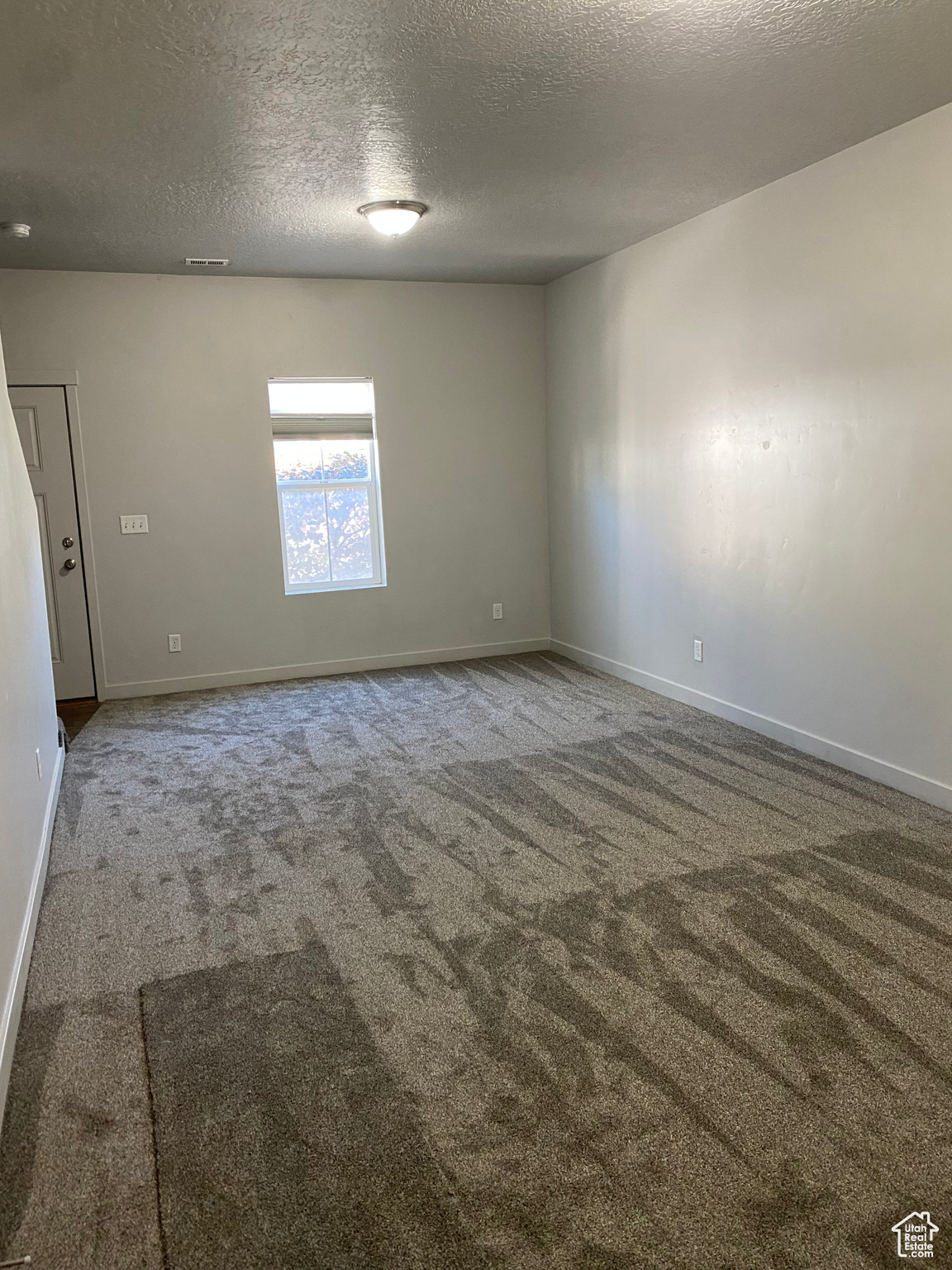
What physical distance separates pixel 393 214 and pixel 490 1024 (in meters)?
3.53

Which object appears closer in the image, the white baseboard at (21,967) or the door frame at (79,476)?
the white baseboard at (21,967)

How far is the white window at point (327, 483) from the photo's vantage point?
19.7 ft

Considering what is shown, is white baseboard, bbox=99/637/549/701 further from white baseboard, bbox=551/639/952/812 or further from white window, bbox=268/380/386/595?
white baseboard, bbox=551/639/952/812

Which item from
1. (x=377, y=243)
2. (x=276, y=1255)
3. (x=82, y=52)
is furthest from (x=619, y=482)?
(x=276, y=1255)

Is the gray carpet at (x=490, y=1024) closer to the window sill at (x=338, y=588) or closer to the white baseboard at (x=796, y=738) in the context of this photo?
the white baseboard at (x=796, y=738)

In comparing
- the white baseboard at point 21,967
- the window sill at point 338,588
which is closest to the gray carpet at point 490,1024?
the white baseboard at point 21,967

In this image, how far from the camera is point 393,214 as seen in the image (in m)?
4.22

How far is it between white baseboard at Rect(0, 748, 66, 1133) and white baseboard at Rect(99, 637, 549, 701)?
7.17 ft

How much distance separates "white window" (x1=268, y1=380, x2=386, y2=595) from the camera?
601 cm

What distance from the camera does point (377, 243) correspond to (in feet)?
16.2

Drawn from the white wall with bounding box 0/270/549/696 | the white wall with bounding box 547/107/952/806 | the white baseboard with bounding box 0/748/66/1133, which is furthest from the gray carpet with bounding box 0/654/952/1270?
the white wall with bounding box 0/270/549/696

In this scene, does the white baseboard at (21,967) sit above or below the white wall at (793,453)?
below

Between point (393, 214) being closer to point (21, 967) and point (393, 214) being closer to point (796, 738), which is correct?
point (796, 738)

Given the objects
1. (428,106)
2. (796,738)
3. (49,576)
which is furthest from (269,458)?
(796,738)
